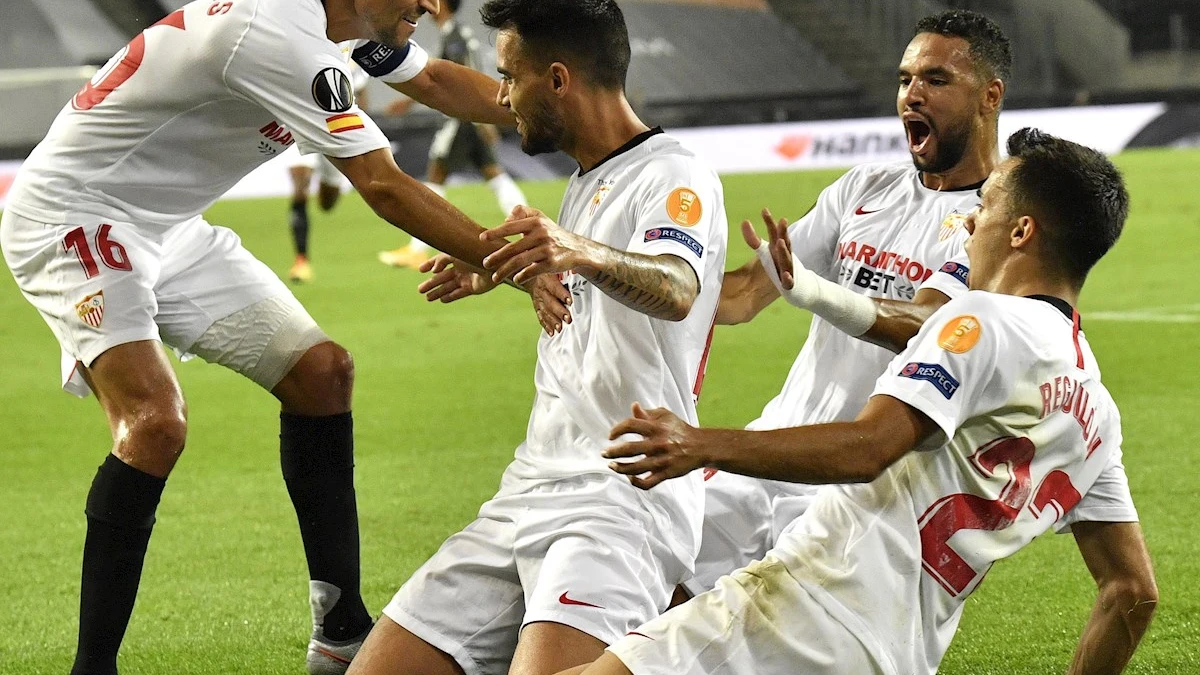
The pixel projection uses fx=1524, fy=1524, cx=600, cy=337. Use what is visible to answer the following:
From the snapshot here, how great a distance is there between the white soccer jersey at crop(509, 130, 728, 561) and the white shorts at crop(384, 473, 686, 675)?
5cm

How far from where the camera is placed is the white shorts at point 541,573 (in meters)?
2.94

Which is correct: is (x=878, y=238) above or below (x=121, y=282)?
below

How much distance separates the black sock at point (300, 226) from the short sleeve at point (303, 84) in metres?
8.50

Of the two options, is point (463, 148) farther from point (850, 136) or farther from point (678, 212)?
point (678, 212)

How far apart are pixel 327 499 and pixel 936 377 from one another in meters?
2.06

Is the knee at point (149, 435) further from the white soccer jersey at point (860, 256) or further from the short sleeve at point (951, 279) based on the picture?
the short sleeve at point (951, 279)

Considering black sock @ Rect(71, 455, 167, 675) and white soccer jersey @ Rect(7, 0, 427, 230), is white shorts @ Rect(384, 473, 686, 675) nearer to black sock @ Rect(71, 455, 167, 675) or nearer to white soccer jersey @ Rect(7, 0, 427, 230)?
black sock @ Rect(71, 455, 167, 675)

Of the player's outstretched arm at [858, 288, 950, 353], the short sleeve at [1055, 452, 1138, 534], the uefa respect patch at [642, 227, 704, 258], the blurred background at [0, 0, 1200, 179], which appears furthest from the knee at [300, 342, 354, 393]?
the blurred background at [0, 0, 1200, 179]

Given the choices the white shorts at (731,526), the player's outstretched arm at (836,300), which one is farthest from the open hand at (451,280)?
the white shorts at (731,526)

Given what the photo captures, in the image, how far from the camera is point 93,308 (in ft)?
12.2

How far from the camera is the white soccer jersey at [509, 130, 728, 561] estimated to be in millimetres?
3082

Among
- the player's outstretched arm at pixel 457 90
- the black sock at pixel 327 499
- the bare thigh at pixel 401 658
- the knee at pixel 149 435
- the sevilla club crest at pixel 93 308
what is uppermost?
the player's outstretched arm at pixel 457 90

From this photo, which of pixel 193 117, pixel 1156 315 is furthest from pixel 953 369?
pixel 1156 315

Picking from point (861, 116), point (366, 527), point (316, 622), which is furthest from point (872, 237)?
point (861, 116)
